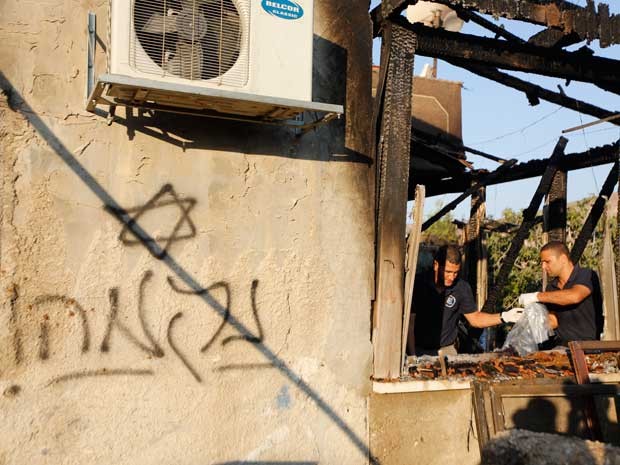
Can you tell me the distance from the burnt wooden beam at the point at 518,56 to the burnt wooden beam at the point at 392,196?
22 centimetres

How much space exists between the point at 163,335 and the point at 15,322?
0.86 m

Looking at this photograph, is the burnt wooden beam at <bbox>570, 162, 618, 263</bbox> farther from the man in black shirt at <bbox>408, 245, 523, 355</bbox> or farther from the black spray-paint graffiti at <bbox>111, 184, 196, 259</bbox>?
the black spray-paint graffiti at <bbox>111, 184, 196, 259</bbox>

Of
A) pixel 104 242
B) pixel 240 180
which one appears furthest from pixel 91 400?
pixel 240 180

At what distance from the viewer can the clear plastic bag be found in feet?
19.6

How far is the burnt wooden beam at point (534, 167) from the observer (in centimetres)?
753

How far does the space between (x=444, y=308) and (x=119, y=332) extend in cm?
327

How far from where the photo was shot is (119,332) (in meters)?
4.17

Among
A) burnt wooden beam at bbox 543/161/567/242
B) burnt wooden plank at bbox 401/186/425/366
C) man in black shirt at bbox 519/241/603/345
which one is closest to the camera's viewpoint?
burnt wooden plank at bbox 401/186/425/366

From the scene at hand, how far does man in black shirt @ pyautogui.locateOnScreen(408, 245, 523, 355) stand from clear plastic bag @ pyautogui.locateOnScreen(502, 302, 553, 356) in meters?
0.16

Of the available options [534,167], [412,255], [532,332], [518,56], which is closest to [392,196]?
[412,255]

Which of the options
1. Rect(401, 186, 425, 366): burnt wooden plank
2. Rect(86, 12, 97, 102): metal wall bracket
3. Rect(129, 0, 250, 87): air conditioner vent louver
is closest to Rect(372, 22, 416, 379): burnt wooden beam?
Rect(401, 186, 425, 366): burnt wooden plank

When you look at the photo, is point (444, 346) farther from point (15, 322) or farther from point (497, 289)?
point (15, 322)

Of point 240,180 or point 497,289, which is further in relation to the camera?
point 497,289

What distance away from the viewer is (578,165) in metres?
8.04
